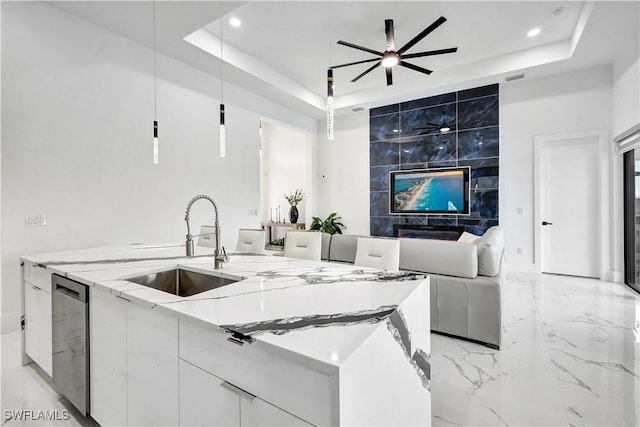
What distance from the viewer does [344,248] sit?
302cm

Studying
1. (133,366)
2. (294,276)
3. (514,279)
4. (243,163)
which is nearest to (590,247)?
(514,279)

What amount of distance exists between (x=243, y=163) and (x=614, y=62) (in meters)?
5.61

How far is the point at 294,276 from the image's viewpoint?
1.58m

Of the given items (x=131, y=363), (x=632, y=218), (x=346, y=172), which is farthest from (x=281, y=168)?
(x=131, y=363)

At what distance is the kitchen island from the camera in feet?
2.48

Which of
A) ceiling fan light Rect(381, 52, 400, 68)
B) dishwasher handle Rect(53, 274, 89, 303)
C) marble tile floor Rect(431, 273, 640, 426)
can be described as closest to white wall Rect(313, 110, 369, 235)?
ceiling fan light Rect(381, 52, 400, 68)

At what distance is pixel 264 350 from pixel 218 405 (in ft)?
0.99

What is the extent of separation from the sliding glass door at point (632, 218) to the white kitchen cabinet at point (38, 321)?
236 inches

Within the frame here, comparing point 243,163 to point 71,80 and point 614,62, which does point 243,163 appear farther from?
point 614,62

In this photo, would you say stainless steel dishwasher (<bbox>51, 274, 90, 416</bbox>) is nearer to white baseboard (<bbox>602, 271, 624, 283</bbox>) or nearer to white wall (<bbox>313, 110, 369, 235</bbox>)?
white wall (<bbox>313, 110, 369, 235</bbox>)

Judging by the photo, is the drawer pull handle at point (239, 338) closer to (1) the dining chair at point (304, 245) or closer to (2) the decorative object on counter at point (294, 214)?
(1) the dining chair at point (304, 245)

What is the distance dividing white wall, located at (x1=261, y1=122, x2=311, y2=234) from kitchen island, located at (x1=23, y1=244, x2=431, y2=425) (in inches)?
228

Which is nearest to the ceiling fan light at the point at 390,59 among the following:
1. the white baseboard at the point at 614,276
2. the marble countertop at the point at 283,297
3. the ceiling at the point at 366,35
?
the ceiling at the point at 366,35

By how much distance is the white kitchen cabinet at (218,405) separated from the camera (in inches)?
31.6
